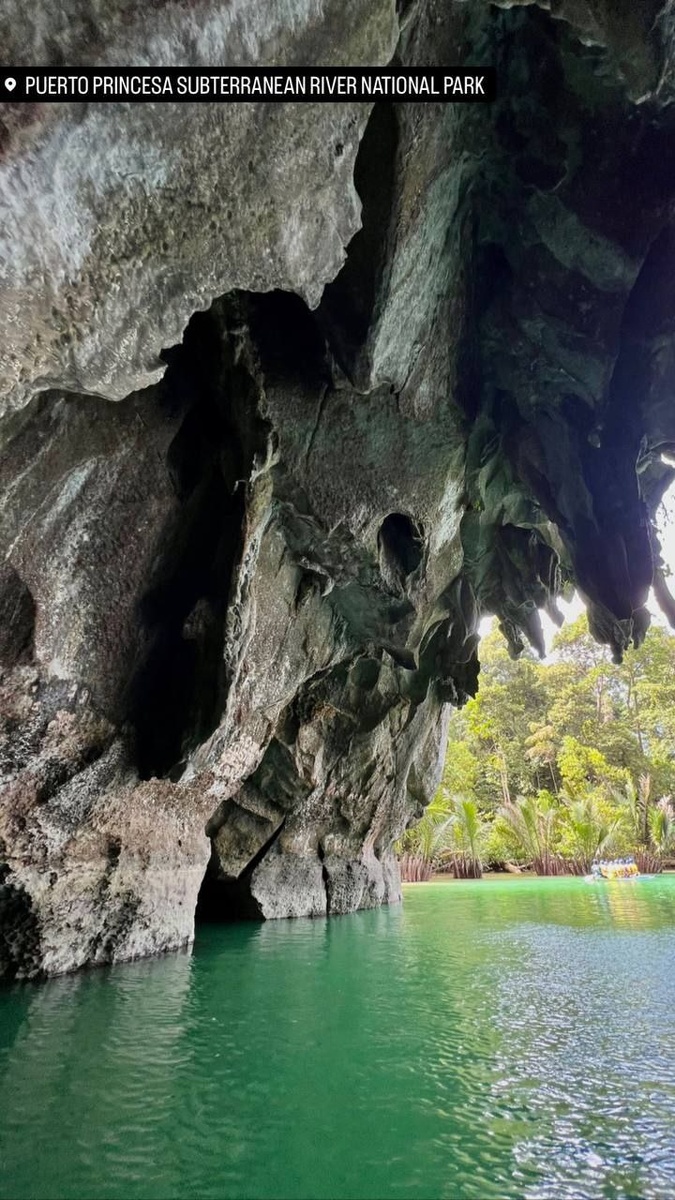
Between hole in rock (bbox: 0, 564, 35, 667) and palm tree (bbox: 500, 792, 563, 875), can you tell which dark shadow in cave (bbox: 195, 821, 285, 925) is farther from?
palm tree (bbox: 500, 792, 563, 875)

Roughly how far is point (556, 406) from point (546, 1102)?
22.0 ft

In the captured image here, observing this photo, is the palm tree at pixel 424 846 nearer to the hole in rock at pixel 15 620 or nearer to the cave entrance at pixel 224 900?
the cave entrance at pixel 224 900

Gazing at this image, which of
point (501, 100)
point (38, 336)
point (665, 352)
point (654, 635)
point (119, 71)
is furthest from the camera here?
point (654, 635)

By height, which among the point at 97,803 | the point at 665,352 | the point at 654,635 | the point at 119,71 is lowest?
the point at 97,803

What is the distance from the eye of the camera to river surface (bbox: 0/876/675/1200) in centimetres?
285

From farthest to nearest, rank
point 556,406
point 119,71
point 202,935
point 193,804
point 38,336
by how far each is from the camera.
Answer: point 202,935
point 193,804
point 556,406
point 38,336
point 119,71

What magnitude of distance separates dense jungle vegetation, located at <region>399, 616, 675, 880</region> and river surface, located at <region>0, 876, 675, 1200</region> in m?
21.5

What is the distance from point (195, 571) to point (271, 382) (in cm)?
207

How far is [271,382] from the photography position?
6754 mm

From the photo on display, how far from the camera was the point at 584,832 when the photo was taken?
2664cm

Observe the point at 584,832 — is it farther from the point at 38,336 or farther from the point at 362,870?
the point at 38,336

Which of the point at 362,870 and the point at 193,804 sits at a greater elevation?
the point at 193,804

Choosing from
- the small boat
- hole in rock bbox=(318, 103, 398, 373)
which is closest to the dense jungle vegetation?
the small boat

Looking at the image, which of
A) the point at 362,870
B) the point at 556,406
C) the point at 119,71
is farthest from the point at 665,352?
the point at 362,870
